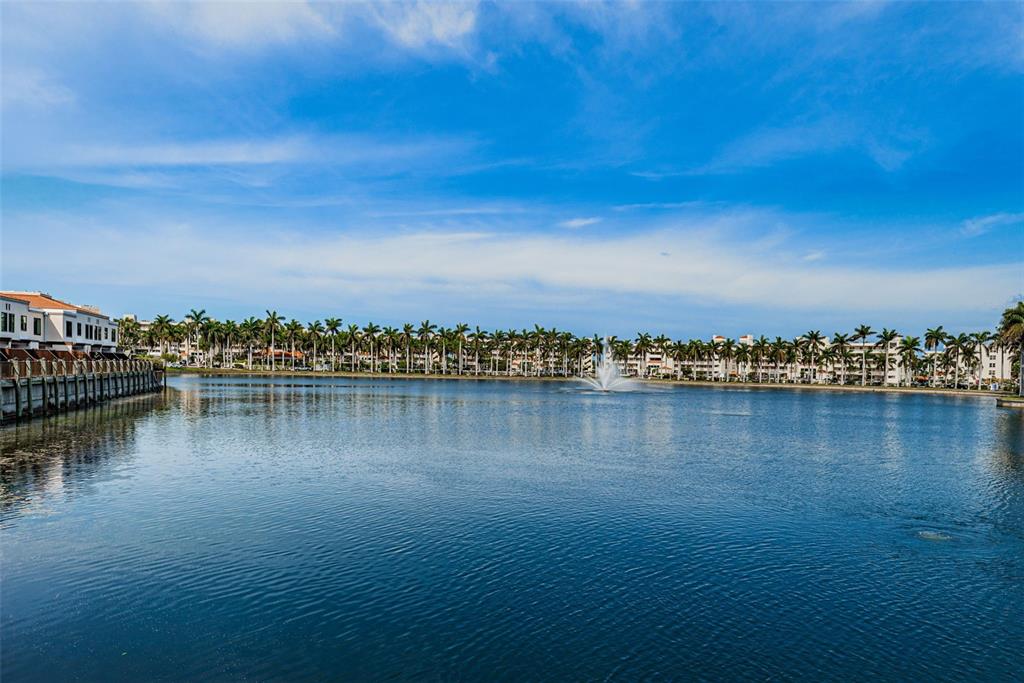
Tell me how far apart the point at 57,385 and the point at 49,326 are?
92.7 ft

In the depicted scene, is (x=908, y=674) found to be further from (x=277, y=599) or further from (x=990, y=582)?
(x=277, y=599)

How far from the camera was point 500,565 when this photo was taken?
22.4m

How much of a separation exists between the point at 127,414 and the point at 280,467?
→ 4031 cm

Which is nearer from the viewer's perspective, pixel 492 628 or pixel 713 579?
pixel 492 628

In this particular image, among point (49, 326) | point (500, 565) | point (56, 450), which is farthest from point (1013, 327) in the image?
point (49, 326)

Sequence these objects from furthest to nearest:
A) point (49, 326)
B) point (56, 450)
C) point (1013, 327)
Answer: point (1013, 327)
point (49, 326)
point (56, 450)

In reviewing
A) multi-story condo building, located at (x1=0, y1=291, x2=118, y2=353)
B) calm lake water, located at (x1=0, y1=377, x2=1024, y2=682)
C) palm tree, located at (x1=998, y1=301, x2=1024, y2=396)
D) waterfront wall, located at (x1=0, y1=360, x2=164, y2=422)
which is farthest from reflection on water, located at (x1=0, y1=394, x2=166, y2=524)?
palm tree, located at (x1=998, y1=301, x2=1024, y2=396)

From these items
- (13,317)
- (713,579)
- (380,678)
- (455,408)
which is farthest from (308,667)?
(13,317)

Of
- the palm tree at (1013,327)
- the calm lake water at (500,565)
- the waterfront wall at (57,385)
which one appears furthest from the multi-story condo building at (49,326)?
the palm tree at (1013,327)

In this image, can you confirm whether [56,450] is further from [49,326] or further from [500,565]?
[49,326]

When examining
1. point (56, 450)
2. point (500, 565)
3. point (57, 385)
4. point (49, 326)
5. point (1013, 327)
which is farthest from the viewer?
point (1013, 327)

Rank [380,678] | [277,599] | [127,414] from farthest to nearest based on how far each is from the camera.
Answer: [127,414] → [277,599] → [380,678]

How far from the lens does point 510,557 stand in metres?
23.3

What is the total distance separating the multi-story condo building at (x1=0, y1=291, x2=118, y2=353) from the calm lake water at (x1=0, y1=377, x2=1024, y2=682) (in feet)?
132
